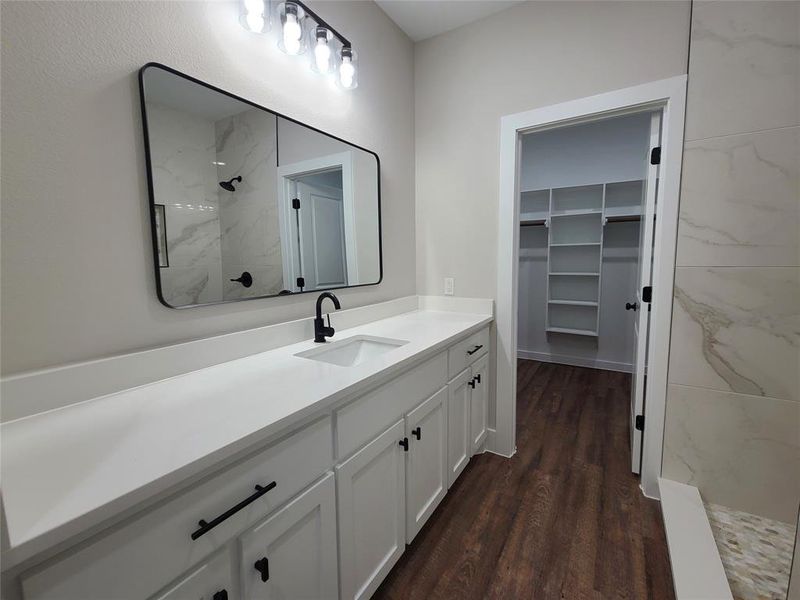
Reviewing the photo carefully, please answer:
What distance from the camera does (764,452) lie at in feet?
5.29

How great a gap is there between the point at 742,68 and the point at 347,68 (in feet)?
5.71

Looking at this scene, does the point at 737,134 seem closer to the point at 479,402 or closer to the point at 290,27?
the point at 479,402

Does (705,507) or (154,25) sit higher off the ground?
(154,25)

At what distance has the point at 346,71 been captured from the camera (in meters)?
1.69

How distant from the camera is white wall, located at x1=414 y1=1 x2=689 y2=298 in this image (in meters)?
1.71

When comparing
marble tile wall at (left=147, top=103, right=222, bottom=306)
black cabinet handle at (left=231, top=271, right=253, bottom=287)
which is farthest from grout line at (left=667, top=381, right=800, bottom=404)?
marble tile wall at (left=147, top=103, right=222, bottom=306)

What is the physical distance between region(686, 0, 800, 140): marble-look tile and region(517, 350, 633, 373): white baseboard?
2741 mm

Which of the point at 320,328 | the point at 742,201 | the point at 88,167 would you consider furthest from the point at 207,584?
the point at 742,201

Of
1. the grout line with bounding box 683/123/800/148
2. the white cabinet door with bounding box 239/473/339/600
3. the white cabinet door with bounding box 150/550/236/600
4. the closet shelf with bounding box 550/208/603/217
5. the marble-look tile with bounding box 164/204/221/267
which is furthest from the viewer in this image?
the closet shelf with bounding box 550/208/603/217

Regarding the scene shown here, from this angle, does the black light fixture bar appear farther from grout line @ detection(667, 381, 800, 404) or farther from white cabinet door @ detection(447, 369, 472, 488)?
grout line @ detection(667, 381, 800, 404)

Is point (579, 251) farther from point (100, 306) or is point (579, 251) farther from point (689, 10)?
point (100, 306)

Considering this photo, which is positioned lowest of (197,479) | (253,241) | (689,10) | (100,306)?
(197,479)

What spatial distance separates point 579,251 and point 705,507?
2.67 m

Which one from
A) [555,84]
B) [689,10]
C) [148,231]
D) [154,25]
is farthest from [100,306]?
[689,10]
